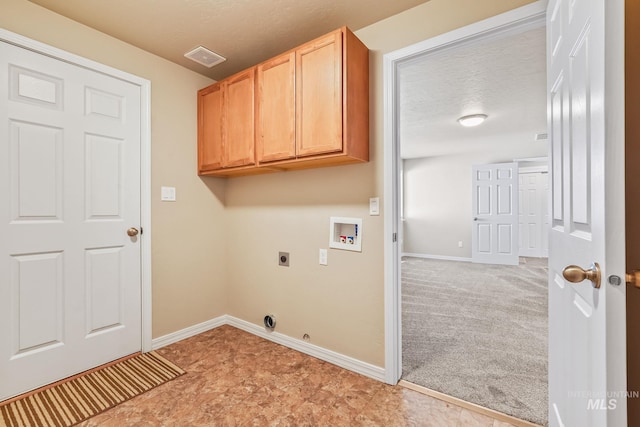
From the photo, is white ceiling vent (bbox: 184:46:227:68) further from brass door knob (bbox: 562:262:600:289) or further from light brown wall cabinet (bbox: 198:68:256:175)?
brass door knob (bbox: 562:262:600:289)

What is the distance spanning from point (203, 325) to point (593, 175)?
2937 mm

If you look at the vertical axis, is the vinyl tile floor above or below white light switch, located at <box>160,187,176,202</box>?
below

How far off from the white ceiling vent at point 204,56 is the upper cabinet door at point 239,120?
0.20 meters

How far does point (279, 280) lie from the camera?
257cm

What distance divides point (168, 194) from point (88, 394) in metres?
1.47

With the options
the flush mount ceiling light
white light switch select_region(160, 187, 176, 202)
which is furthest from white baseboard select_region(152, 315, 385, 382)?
the flush mount ceiling light

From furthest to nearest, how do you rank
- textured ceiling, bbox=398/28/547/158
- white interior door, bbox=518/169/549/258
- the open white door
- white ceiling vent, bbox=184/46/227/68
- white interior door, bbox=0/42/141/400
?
white interior door, bbox=518/169/549/258
textured ceiling, bbox=398/28/547/158
white ceiling vent, bbox=184/46/227/68
white interior door, bbox=0/42/141/400
the open white door

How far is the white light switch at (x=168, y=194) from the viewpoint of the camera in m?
2.50

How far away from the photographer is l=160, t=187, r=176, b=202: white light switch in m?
2.50

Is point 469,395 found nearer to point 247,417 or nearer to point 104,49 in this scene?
point 247,417

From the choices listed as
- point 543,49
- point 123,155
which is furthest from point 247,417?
point 543,49

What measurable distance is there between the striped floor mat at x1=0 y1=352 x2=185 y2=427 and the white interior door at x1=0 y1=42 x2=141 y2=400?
0.36 feet

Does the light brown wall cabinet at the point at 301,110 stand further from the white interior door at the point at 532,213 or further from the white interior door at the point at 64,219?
the white interior door at the point at 532,213

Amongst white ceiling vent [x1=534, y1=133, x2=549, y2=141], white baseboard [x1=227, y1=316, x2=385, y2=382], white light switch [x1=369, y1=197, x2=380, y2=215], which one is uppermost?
white ceiling vent [x1=534, y1=133, x2=549, y2=141]
